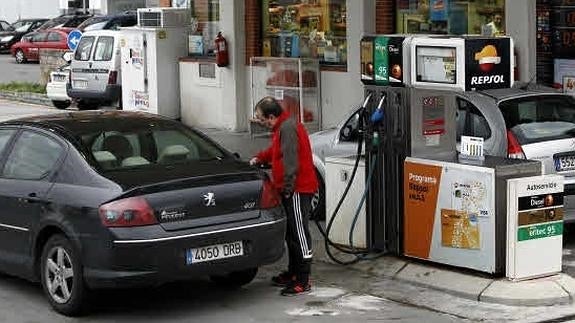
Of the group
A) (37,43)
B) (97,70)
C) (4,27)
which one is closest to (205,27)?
(97,70)

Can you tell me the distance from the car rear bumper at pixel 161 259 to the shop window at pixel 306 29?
9.70 metres

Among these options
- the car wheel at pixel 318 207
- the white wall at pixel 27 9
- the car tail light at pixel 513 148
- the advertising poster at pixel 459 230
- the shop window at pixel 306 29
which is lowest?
the car wheel at pixel 318 207

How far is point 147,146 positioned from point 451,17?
323 inches

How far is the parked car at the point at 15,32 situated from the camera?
4466 cm

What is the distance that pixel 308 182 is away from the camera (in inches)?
327

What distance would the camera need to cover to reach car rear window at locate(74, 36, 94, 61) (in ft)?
72.3

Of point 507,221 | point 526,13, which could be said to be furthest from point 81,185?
point 526,13

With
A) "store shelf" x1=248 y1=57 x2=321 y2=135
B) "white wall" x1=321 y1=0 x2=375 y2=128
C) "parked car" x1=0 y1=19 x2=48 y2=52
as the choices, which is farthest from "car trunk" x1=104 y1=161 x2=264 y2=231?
"parked car" x1=0 y1=19 x2=48 y2=52

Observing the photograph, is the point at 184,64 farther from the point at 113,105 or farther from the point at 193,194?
the point at 193,194

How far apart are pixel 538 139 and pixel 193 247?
12.1 feet

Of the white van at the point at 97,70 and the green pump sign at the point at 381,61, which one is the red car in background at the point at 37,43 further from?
the green pump sign at the point at 381,61

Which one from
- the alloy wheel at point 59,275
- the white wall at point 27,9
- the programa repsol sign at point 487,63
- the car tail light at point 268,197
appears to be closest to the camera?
the alloy wheel at point 59,275

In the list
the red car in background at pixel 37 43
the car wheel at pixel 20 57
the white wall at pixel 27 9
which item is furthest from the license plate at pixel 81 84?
the white wall at pixel 27 9

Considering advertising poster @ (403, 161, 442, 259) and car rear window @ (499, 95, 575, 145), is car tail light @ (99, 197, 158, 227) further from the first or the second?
car rear window @ (499, 95, 575, 145)
